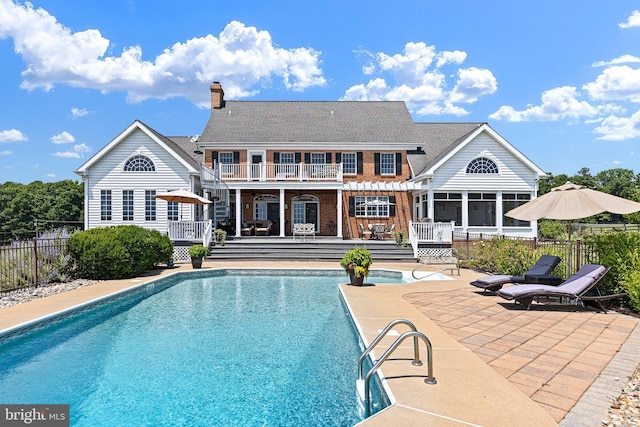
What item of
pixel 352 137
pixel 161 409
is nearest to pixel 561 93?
pixel 352 137

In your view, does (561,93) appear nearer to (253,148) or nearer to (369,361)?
(253,148)

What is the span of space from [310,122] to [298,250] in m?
11.3

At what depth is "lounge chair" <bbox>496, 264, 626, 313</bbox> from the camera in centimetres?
756

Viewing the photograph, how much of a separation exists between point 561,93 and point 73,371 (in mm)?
35304

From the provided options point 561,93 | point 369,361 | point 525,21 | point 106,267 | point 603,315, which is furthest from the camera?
point 561,93

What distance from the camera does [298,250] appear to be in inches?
760

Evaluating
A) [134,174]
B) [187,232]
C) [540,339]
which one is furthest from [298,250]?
[540,339]

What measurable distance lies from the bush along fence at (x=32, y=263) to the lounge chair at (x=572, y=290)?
12628mm

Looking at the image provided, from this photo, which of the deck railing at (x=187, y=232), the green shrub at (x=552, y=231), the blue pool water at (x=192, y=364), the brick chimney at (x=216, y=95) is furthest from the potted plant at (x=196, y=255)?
the green shrub at (x=552, y=231)

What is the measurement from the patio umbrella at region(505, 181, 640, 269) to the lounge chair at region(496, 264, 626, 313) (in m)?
1.21

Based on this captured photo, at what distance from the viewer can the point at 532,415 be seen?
342 cm

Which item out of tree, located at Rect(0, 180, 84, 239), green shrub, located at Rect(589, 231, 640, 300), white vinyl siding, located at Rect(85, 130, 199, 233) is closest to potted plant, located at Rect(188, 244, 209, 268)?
white vinyl siding, located at Rect(85, 130, 199, 233)

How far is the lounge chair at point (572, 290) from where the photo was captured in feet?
24.8

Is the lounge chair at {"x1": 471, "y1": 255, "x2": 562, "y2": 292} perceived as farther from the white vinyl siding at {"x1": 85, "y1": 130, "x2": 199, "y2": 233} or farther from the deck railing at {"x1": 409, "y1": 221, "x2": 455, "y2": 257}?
the white vinyl siding at {"x1": 85, "y1": 130, "x2": 199, "y2": 233}
